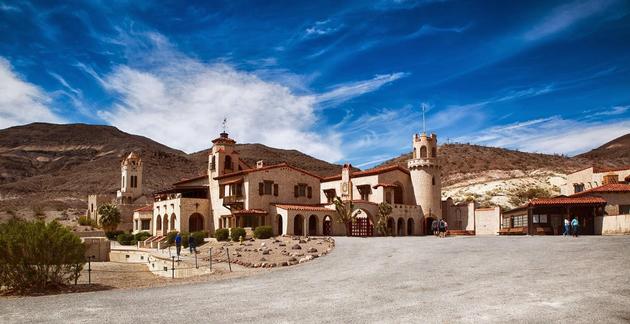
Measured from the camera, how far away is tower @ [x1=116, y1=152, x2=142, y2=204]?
8925 centimetres

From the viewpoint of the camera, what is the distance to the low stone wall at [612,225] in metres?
36.3

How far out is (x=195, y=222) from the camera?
55594 millimetres

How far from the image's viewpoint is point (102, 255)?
43.4 meters

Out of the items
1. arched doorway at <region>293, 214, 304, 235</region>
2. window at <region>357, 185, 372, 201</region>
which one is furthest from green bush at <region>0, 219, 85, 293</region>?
window at <region>357, 185, 372, 201</region>

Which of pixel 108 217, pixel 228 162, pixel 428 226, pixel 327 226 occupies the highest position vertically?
pixel 228 162

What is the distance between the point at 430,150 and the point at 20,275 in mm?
42815

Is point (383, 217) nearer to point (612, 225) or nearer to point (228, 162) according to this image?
point (612, 225)

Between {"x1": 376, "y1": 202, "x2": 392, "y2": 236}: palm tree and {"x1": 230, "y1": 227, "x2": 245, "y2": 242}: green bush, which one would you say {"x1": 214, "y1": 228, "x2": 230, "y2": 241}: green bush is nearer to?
{"x1": 230, "y1": 227, "x2": 245, "y2": 242}: green bush

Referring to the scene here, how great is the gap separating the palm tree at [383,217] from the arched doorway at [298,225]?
742cm

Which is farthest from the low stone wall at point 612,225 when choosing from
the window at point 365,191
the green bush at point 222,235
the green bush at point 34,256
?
the green bush at point 34,256

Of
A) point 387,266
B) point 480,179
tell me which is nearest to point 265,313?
point 387,266

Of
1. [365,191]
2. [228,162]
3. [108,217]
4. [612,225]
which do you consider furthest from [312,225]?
[108,217]

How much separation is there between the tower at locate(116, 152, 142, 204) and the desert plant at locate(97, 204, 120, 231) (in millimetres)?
22113

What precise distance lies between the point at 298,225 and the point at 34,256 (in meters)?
30.4
